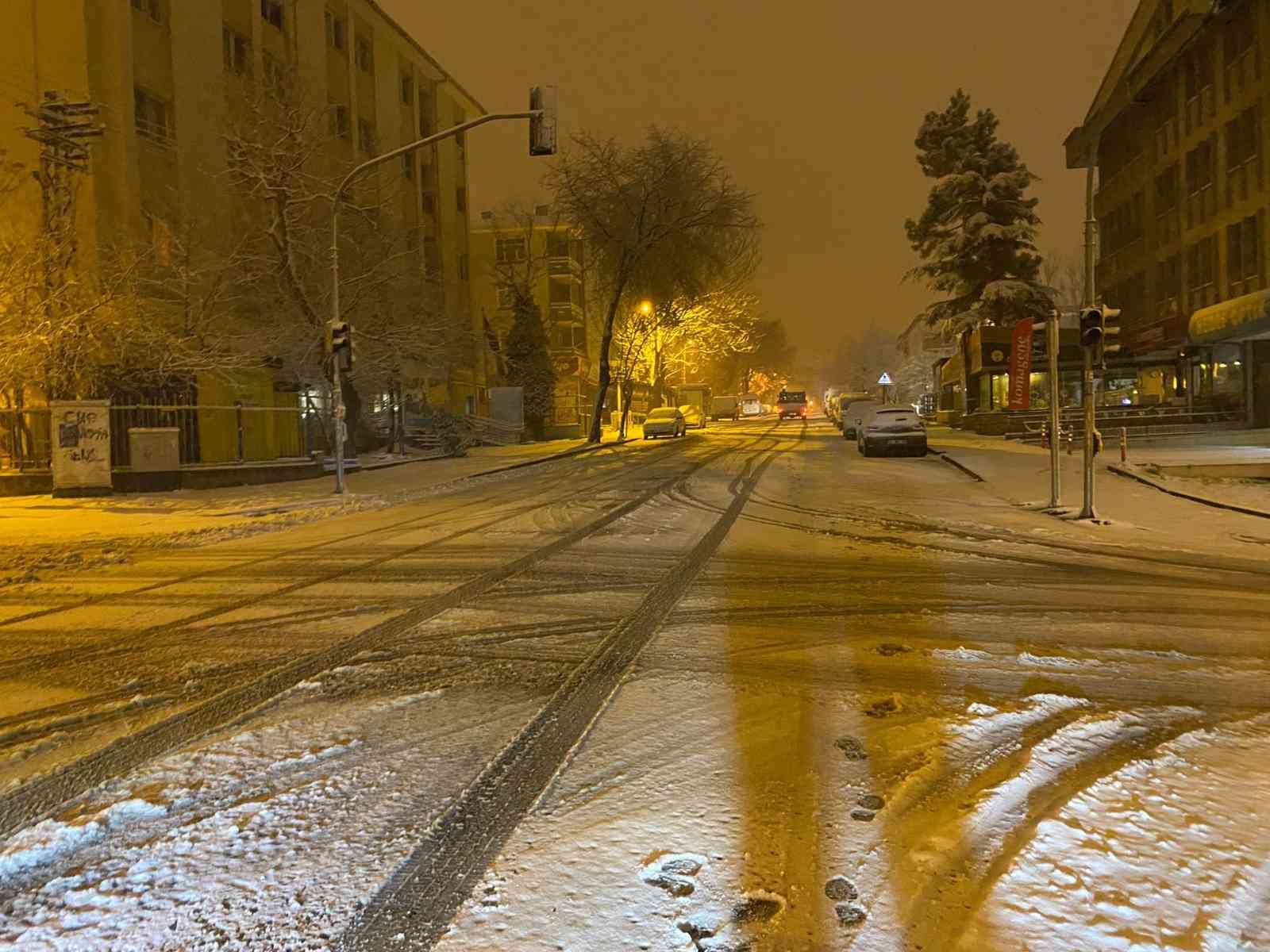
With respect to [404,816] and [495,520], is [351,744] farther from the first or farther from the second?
[495,520]

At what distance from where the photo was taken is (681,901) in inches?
118

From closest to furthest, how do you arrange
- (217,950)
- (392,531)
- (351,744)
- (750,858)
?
(217,950) → (750,858) → (351,744) → (392,531)

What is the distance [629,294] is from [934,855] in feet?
132

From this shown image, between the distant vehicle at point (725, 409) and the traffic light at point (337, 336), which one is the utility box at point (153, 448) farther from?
the distant vehicle at point (725, 409)

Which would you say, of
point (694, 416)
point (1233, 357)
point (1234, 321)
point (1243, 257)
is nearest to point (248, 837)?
point (1234, 321)

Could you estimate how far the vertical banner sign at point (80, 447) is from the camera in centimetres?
1841

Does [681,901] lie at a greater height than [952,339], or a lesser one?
lesser

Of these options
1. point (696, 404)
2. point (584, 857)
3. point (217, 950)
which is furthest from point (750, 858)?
point (696, 404)

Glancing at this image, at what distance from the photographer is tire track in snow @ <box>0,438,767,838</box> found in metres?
3.94

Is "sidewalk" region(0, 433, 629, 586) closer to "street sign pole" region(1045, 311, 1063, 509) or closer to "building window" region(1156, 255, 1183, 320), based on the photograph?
"street sign pole" region(1045, 311, 1063, 509)

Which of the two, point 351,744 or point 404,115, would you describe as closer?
point 351,744

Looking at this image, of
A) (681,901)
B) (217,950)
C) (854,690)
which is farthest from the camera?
(854,690)

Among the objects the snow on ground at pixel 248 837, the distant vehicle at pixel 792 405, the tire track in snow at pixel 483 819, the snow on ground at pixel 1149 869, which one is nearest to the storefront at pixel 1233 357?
the snow on ground at pixel 1149 869

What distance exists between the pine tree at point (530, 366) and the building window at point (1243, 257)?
2861 cm
